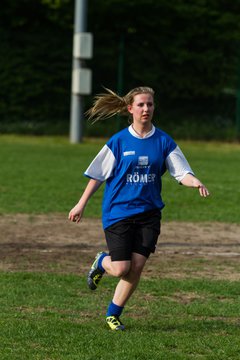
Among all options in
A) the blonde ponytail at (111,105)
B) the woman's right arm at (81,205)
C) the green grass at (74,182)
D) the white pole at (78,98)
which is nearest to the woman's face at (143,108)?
the blonde ponytail at (111,105)

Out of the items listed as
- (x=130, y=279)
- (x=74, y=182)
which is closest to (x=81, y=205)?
(x=130, y=279)

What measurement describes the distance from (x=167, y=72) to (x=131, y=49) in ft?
4.26

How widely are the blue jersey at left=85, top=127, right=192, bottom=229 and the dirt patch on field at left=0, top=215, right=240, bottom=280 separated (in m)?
2.15

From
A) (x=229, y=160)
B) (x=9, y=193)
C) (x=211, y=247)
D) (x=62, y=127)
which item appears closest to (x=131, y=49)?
(x=62, y=127)

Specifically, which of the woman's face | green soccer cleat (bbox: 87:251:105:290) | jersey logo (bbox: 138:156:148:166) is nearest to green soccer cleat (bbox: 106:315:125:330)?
green soccer cleat (bbox: 87:251:105:290)

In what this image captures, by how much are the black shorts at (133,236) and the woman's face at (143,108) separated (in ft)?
2.23

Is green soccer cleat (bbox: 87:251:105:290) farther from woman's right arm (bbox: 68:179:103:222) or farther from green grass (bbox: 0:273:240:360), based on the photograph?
woman's right arm (bbox: 68:179:103:222)

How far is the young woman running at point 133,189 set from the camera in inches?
277

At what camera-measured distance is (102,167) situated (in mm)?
7152

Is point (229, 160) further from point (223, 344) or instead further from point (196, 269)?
point (223, 344)

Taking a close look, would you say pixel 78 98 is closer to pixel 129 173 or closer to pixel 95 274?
pixel 95 274

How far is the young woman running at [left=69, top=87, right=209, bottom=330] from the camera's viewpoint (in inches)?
277

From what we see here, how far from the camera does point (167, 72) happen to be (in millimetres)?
29328

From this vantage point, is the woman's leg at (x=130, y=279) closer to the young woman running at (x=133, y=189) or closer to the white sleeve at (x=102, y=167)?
the young woman running at (x=133, y=189)
